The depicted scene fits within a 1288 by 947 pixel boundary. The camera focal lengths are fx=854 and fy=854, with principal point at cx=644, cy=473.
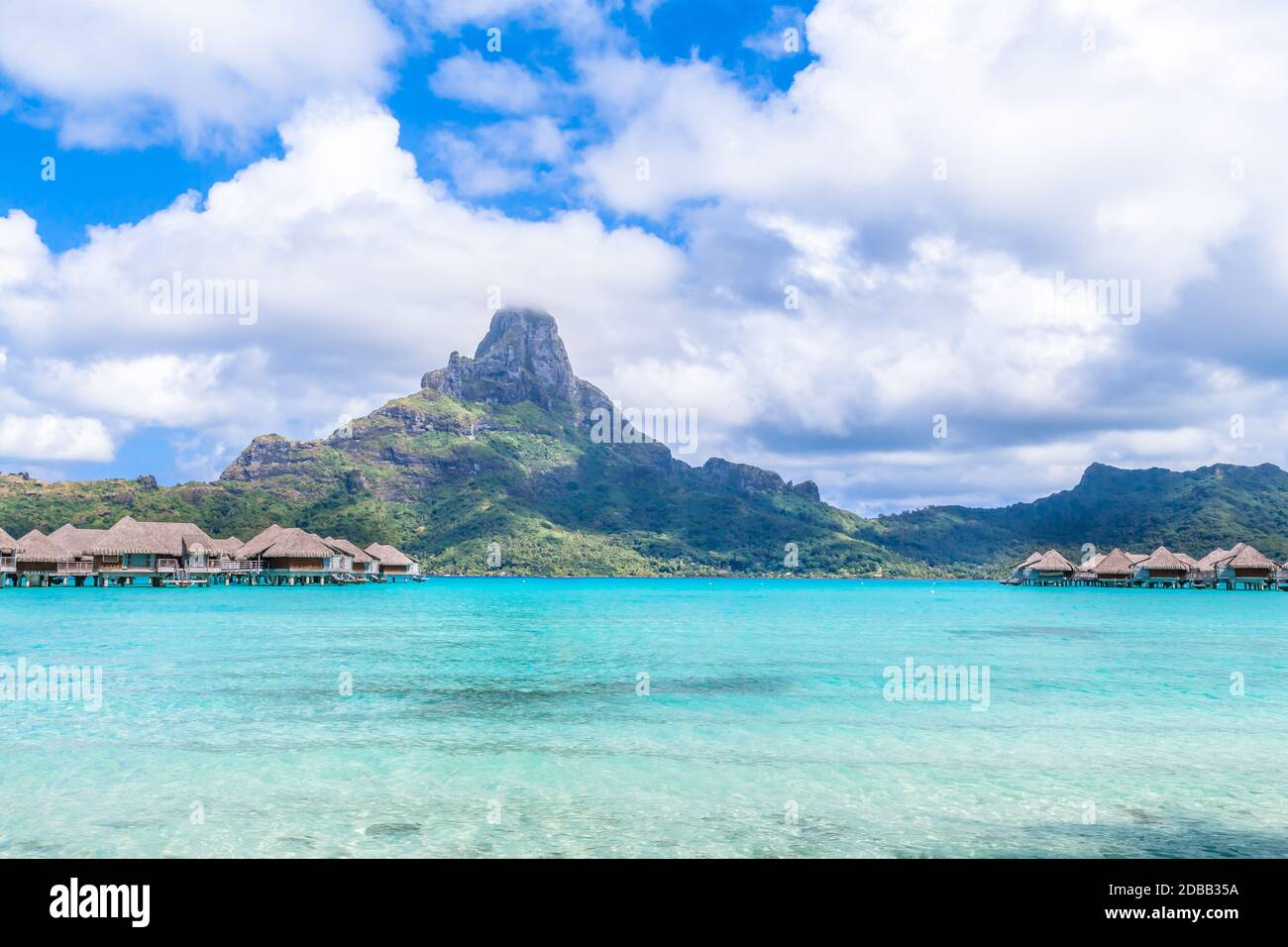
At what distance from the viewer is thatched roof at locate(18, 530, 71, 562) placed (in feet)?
259

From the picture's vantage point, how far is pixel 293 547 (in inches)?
3551

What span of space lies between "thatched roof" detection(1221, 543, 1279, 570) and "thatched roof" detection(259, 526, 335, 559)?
106 m

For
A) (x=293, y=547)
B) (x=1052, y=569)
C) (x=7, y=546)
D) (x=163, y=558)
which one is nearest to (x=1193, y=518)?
(x=1052, y=569)

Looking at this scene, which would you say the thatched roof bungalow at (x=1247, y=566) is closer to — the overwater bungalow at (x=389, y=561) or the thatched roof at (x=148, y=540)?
the overwater bungalow at (x=389, y=561)

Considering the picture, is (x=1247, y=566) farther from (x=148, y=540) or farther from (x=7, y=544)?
(x=7, y=544)

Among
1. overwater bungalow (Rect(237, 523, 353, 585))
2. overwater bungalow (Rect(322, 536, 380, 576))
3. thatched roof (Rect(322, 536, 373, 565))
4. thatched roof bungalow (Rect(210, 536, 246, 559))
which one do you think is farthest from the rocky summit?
overwater bungalow (Rect(237, 523, 353, 585))

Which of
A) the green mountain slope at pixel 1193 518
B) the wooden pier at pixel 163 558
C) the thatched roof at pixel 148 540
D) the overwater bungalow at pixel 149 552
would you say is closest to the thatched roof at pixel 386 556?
the wooden pier at pixel 163 558

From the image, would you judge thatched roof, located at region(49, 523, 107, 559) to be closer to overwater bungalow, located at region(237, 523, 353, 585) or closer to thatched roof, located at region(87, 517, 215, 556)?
thatched roof, located at region(87, 517, 215, 556)

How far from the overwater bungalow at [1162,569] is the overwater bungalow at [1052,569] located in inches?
382

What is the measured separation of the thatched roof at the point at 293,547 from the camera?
8969cm

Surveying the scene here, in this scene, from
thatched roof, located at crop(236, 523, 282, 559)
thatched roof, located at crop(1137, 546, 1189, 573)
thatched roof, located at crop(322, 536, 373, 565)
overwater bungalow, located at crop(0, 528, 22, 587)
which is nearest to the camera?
overwater bungalow, located at crop(0, 528, 22, 587)

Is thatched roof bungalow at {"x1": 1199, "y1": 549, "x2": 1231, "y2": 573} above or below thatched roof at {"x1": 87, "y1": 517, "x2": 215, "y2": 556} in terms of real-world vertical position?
below

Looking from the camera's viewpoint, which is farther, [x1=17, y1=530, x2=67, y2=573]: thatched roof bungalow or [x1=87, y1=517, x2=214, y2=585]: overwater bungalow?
[x1=87, y1=517, x2=214, y2=585]: overwater bungalow
